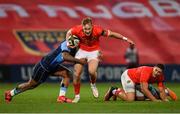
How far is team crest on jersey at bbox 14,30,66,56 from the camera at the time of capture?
87.5 ft

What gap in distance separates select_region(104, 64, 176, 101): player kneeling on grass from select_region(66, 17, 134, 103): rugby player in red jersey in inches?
27.2

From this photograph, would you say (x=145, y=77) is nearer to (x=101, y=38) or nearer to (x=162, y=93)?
(x=162, y=93)

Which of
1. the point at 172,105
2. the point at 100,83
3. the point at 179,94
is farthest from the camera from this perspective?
the point at 100,83

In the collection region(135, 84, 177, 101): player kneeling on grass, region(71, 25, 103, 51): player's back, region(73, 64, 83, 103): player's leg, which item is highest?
region(71, 25, 103, 51): player's back

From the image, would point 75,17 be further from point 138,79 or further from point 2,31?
point 138,79

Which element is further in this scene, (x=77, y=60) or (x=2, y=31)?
(x=2, y=31)

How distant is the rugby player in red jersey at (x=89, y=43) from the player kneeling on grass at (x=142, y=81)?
27.2 inches

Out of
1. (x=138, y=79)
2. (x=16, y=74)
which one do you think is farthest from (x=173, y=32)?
(x=138, y=79)

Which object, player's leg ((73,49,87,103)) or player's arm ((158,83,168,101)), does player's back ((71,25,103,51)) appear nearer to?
player's leg ((73,49,87,103))

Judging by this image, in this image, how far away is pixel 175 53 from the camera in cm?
2686

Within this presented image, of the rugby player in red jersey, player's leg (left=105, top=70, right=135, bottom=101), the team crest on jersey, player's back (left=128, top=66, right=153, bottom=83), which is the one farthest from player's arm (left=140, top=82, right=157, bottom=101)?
the team crest on jersey

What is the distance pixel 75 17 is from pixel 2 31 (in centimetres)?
267

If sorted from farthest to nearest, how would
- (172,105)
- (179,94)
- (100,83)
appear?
(100,83) < (179,94) < (172,105)

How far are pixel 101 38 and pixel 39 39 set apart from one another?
2.24 meters
